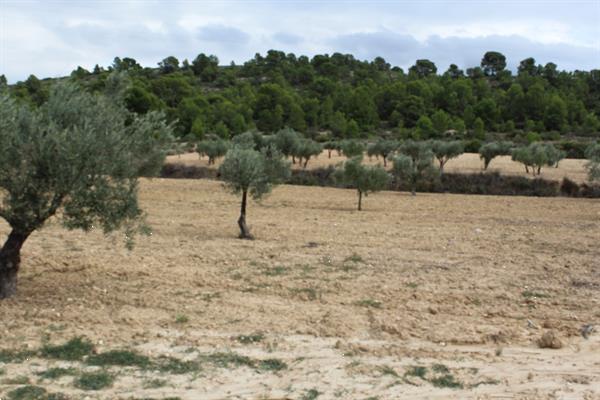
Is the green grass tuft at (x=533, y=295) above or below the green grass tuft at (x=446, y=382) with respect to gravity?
above

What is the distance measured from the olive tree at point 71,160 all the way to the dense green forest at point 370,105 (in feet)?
175

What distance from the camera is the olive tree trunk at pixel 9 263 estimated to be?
10.4 metres

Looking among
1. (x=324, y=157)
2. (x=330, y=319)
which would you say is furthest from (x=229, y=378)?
(x=324, y=157)

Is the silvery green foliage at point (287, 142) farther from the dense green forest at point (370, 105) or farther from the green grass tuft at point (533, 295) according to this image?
the green grass tuft at point (533, 295)

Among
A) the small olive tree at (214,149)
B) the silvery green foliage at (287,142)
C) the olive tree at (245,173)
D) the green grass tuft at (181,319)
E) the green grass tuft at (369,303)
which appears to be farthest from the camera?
the small olive tree at (214,149)

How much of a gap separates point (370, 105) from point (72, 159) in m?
96.6

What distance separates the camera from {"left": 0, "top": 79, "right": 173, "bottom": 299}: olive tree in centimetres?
930

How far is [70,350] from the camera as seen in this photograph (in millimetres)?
8586

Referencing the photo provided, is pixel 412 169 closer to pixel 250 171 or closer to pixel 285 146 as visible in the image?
pixel 285 146

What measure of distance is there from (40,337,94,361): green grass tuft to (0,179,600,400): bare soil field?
0.18ft

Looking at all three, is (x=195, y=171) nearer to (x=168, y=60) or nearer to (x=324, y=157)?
(x=324, y=157)

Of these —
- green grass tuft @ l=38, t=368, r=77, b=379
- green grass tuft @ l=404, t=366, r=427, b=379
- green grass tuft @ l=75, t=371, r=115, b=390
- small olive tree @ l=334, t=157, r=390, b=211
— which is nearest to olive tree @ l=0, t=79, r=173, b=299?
green grass tuft @ l=38, t=368, r=77, b=379

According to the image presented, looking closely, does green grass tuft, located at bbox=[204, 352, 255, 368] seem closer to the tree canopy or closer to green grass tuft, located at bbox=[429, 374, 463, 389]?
green grass tuft, located at bbox=[429, 374, 463, 389]

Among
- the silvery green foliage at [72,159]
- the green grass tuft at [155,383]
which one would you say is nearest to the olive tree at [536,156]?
the silvery green foliage at [72,159]
